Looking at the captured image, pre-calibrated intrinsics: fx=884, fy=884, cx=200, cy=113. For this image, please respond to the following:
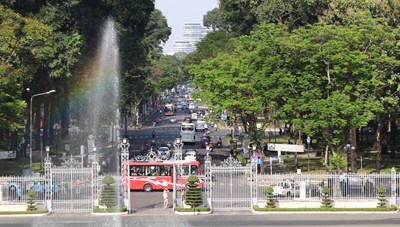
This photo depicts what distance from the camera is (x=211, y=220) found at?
5038 centimetres

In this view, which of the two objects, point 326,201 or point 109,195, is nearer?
point 109,195

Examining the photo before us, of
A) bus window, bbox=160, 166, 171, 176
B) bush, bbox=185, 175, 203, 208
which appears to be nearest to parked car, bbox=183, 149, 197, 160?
bus window, bbox=160, 166, 171, 176

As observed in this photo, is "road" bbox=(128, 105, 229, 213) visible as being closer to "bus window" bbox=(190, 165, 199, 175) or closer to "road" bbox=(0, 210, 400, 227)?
"bus window" bbox=(190, 165, 199, 175)

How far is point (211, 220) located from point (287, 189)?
715 cm

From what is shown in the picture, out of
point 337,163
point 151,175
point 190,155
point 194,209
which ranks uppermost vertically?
point 190,155

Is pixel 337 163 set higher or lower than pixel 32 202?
higher

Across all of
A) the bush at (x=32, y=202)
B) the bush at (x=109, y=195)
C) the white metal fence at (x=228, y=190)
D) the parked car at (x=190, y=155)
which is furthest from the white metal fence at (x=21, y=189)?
the parked car at (x=190, y=155)

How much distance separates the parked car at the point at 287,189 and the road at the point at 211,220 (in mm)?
2268

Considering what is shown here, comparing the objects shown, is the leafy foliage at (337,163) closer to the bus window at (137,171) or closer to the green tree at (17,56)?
the bus window at (137,171)

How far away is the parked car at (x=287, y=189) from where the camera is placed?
55.0 m

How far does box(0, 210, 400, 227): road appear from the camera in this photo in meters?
48.3

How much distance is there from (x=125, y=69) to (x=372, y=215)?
2289 inches

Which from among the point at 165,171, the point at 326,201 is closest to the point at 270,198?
the point at 326,201

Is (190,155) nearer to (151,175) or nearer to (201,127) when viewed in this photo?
(151,175)
